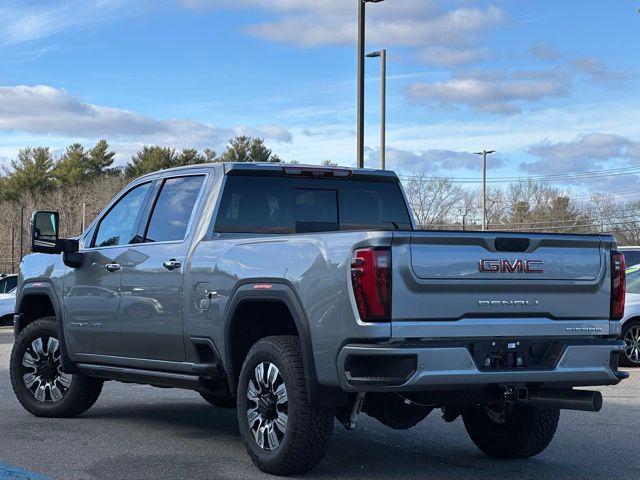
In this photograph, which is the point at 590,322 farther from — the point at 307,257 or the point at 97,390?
the point at 97,390

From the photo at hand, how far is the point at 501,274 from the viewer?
20.8 ft

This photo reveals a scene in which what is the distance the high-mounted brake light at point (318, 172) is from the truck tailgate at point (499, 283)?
228cm

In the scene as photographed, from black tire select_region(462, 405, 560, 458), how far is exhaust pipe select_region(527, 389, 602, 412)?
922mm

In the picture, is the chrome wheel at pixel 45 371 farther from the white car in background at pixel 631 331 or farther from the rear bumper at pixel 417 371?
the white car in background at pixel 631 331

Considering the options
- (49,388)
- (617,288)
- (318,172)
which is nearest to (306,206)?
(318,172)

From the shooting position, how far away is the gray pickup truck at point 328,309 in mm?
6059

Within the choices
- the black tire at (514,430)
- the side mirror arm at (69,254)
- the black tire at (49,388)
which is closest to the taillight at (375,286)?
the black tire at (514,430)

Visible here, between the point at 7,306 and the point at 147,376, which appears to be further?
the point at 7,306

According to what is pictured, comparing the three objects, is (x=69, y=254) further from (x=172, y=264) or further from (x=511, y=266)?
(x=511, y=266)

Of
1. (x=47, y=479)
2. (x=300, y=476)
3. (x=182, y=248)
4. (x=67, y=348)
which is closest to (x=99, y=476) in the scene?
(x=47, y=479)

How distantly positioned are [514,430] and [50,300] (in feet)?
14.1

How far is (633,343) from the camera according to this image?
15219 mm

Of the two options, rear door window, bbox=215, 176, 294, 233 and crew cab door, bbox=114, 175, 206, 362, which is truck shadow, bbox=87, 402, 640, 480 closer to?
crew cab door, bbox=114, 175, 206, 362

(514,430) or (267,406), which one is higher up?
(267,406)
